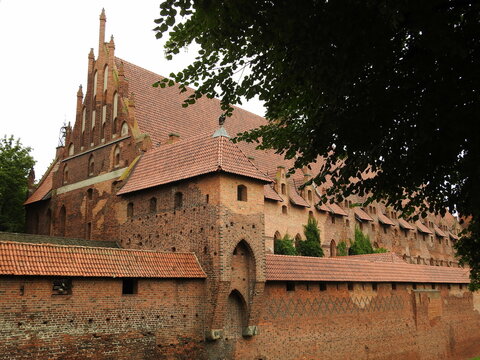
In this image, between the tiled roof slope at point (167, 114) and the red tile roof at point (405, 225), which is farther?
the red tile roof at point (405, 225)

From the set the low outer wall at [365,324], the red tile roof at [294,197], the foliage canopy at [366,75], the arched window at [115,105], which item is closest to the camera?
the foliage canopy at [366,75]

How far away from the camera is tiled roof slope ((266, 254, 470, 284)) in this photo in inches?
791

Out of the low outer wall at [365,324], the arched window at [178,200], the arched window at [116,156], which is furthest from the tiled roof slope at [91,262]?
the arched window at [116,156]

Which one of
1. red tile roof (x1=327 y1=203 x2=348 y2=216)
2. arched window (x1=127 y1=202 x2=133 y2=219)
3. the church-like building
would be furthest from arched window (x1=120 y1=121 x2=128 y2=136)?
red tile roof (x1=327 y1=203 x2=348 y2=216)

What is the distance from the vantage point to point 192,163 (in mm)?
18984

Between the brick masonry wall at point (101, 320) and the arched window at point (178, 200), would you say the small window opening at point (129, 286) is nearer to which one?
the brick masonry wall at point (101, 320)

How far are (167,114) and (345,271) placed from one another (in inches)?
460

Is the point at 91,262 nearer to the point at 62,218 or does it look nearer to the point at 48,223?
the point at 62,218

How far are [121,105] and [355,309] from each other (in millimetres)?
14225

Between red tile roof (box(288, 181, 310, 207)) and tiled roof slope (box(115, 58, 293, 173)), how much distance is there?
4.92 feet

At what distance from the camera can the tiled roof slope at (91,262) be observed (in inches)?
543

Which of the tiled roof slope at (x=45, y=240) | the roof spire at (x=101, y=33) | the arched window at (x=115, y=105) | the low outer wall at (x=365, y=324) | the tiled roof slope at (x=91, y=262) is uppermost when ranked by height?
the roof spire at (x=101, y=33)

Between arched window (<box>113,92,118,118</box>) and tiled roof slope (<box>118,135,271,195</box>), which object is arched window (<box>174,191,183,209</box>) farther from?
arched window (<box>113,92,118,118</box>)

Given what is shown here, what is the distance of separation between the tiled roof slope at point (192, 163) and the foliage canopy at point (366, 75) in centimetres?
808
